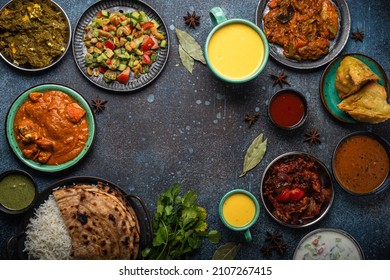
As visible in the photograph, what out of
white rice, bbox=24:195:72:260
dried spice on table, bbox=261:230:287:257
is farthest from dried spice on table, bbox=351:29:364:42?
white rice, bbox=24:195:72:260

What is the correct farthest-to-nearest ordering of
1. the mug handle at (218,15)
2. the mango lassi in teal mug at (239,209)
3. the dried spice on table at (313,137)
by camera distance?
the dried spice on table at (313,137), the mango lassi in teal mug at (239,209), the mug handle at (218,15)

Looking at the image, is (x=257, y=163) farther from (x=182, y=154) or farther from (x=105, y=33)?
(x=105, y=33)

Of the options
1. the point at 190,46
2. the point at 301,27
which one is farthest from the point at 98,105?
the point at 301,27

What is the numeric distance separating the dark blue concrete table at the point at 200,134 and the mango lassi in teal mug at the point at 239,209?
0.15 meters

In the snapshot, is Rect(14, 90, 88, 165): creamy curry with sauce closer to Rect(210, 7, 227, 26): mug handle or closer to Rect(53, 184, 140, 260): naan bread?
Rect(53, 184, 140, 260): naan bread

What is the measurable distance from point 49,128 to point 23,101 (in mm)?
280

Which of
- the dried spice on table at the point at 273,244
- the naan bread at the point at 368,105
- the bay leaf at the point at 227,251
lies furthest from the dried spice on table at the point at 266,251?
the naan bread at the point at 368,105

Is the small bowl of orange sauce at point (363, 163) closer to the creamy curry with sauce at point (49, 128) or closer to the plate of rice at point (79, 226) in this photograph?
the plate of rice at point (79, 226)

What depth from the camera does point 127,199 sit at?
3793 mm

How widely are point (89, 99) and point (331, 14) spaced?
1.93m

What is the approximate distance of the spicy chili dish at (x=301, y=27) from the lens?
154 inches

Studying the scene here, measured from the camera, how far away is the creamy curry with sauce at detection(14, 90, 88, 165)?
12.2 ft

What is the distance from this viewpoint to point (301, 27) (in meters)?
3.93
